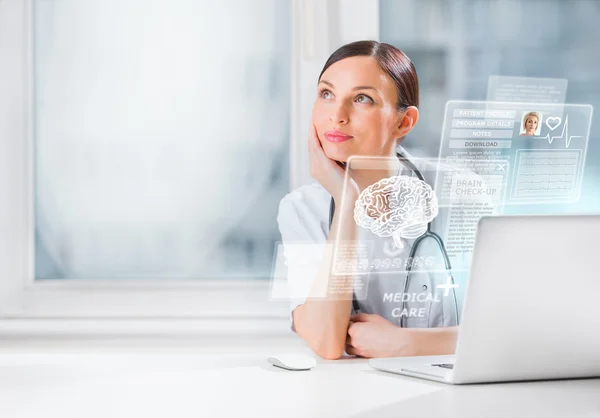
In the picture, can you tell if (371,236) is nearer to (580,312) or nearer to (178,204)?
(178,204)

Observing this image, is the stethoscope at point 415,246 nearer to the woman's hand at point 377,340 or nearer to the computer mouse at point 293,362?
the woman's hand at point 377,340

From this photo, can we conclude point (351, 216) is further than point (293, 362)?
Yes

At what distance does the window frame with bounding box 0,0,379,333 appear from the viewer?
76.0 inches

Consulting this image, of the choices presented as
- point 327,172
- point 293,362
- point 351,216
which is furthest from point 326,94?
point 293,362

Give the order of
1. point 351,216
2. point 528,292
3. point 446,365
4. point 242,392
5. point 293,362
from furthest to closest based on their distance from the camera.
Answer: point 351,216
point 293,362
point 446,365
point 242,392
point 528,292

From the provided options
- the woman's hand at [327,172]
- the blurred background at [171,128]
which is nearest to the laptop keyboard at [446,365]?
the woman's hand at [327,172]

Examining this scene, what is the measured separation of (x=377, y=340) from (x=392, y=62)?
0.72 m

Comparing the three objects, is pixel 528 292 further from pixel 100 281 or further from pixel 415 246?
pixel 100 281

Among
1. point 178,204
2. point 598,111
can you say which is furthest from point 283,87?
point 598,111

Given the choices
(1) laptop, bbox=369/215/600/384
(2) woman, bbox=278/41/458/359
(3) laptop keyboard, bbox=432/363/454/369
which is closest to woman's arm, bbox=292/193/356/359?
(2) woman, bbox=278/41/458/359

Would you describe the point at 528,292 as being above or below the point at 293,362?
above

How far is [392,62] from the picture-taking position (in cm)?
195

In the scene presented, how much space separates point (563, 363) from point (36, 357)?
1.17 m

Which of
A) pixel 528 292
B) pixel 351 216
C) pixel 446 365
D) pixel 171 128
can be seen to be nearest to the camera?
pixel 528 292
